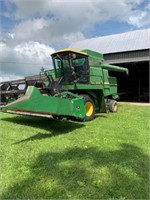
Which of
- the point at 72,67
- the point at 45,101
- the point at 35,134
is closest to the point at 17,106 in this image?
the point at 45,101

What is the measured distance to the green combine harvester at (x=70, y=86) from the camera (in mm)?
6234

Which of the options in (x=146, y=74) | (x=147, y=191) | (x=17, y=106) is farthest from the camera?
(x=146, y=74)

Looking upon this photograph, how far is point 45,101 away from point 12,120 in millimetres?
3108

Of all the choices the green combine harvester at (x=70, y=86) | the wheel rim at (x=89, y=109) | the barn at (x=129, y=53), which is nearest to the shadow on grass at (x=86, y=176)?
the green combine harvester at (x=70, y=86)

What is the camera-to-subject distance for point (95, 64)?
9.55 meters

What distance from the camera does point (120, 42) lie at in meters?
18.2

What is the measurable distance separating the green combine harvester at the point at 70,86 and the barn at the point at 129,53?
599 cm

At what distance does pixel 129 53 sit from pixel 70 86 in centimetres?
901

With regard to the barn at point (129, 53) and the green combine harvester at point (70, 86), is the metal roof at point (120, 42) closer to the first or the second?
the barn at point (129, 53)

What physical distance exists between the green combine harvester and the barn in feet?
19.7

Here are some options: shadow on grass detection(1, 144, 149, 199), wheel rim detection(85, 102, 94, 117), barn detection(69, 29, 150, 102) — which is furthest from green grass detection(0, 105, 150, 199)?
barn detection(69, 29, 150, 102)

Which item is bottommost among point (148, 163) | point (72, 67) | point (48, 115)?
point (148, 163)

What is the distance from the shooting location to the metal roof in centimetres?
1641

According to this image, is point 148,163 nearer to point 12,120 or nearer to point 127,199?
point 127,199
